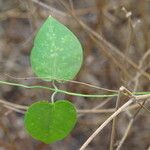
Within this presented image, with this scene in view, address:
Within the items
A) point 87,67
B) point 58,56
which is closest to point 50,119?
point 58,56

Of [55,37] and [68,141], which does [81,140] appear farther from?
[55,37]

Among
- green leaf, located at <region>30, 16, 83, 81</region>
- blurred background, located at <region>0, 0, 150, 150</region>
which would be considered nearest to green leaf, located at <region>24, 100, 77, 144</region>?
green leaf, located at <region>30, 16, 83, 81</region>

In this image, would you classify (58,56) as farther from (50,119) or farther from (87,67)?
(87,67)

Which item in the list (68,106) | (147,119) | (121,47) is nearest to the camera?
(68,106)

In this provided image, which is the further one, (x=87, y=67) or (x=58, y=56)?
(x=87, y=67)

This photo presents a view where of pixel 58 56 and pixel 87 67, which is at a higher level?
pixel 58 56

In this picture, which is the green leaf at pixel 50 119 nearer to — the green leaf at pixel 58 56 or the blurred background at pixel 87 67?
the green leaf at pixel 58 56

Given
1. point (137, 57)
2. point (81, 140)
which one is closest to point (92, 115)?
point (81, 140)

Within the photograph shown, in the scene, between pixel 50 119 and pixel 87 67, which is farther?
pixel 87 67
